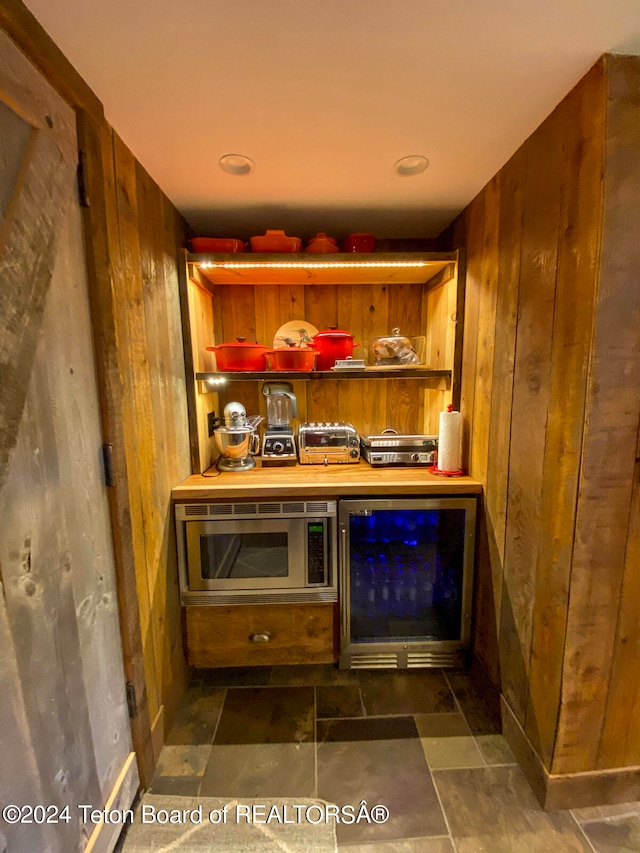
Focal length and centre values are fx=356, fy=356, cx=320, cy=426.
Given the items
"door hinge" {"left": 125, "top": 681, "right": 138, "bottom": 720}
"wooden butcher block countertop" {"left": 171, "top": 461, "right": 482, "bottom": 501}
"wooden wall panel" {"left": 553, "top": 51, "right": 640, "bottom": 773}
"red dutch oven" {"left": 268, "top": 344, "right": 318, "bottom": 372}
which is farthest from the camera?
"red dutch oven" {"left": 268, "top": 344, "right": 318, "bottom": 372}

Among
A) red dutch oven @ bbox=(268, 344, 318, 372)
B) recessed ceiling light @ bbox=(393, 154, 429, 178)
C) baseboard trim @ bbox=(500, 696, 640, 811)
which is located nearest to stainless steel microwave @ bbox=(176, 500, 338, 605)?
red dutch oven @ bbox=(268, 344, 318, 372)

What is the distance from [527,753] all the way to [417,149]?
2.14 meters

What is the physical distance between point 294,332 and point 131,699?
69.7 inches

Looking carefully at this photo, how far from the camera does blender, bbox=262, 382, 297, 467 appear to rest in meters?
1.89

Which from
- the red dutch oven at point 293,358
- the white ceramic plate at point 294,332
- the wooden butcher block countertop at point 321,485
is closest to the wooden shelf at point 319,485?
the wooden butcher block countertop at point 321,485

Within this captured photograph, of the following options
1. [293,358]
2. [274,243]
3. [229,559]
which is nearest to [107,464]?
[229,559]

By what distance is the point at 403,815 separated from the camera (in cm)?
116

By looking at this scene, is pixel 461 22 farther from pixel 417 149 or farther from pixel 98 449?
pixel 98 449

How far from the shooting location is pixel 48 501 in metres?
0.86

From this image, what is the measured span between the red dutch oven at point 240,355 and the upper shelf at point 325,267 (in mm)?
366

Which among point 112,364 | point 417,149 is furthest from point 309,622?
point 417,149

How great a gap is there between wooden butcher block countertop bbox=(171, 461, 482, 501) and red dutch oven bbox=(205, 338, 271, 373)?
21.6 inches

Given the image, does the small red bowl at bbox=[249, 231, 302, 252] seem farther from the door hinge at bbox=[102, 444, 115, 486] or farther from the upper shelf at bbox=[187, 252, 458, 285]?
the door hinge at bbox=[102, 444, 115, 486]

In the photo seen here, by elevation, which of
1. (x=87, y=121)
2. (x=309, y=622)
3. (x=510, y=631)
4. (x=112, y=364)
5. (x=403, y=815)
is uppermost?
(x=87, y=121)
